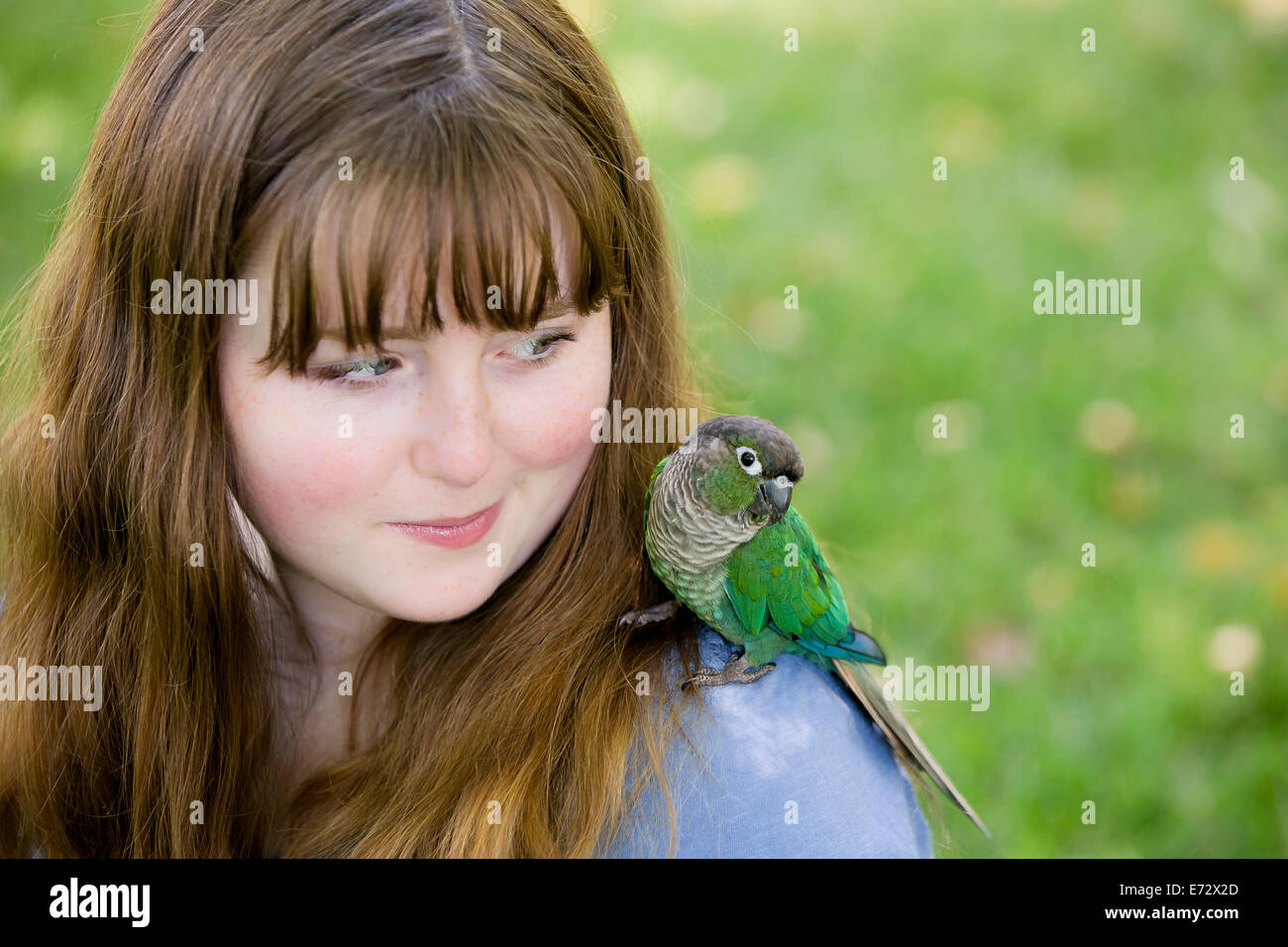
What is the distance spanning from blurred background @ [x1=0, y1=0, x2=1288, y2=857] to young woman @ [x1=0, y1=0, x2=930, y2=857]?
0.61 metres

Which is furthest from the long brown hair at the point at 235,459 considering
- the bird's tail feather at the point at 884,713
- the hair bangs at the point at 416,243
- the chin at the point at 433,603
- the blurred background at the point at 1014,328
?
the blurred background at the point at 1014,328

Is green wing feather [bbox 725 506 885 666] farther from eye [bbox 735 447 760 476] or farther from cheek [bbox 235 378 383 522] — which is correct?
cheek [bbox 235 378 383 522]

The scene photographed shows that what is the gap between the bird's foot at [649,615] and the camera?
1.75 m

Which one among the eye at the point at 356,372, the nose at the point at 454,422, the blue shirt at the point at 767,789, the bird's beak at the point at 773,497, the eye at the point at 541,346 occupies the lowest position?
the blue shirt at the point at 767,789

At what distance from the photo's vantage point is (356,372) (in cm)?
154

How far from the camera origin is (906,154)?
448cm

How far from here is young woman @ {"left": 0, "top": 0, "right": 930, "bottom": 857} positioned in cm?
149

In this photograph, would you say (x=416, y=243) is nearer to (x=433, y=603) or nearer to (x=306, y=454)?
(x=306, y=454)

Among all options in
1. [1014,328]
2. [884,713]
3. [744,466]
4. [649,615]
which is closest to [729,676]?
[649,615]

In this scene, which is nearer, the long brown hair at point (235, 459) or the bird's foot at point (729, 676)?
the long brown hair at point (235, 459)

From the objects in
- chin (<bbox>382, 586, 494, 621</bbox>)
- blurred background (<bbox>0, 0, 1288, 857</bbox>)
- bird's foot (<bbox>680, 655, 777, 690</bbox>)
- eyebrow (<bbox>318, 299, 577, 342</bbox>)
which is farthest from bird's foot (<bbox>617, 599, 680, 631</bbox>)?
blurred background (<bbox>0, 0, 1288, 857</bbox>)

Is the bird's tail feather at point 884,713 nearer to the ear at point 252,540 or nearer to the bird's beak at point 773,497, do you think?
the bird's beak at point 773,497
